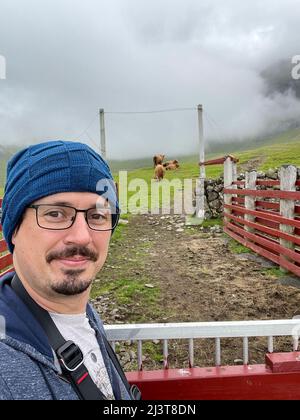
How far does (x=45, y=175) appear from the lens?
1427mm

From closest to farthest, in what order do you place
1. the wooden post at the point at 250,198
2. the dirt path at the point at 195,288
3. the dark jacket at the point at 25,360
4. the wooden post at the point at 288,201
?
the dark jacket at the point at 25,360 → the dirt path at the point at 195,288 → the wooden post at the point at 288,201 → the wooden post at the point at 250,198

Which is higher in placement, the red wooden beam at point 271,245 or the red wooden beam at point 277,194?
the red wooden beam at point 277,194

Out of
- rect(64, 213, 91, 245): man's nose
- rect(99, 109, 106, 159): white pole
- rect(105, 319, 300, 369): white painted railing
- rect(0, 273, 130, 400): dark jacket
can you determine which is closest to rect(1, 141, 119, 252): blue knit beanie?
rect(64, 213, 91, 245): man's nose

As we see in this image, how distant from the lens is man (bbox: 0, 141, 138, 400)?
1271 millimetres

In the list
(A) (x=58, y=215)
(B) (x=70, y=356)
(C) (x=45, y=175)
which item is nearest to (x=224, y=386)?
(B) (x=70, y=356)

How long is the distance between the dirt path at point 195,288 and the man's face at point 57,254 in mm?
2121

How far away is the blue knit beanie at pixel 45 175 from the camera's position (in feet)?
4.69

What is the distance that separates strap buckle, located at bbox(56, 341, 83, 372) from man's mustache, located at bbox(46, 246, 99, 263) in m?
0.32

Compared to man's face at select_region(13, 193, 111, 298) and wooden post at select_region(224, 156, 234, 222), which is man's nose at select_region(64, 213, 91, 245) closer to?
man's face at select_region(13, 193, 111, 298)

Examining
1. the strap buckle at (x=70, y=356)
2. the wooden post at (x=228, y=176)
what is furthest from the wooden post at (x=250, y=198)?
the strap buckle at (x=70, y=356)

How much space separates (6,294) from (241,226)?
8.55 meters

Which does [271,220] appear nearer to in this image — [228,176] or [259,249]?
[259,249]

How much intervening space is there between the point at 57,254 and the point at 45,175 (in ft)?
1.02

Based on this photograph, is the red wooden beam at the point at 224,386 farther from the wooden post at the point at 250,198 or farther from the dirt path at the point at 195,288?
the wooden post at the point at 250,198
